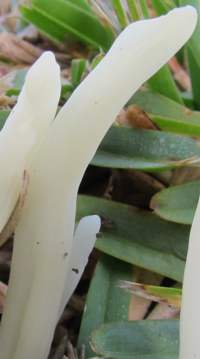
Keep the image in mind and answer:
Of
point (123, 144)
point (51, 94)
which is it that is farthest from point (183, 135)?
point (51, 94)

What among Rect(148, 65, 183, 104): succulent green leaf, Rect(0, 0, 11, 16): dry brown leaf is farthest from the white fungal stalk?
Rect(0, 0, 11, 16): dry brown leaf

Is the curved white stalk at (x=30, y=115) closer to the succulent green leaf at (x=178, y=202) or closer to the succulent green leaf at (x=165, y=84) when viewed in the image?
the succulent green leaf at (x=178, y=202)

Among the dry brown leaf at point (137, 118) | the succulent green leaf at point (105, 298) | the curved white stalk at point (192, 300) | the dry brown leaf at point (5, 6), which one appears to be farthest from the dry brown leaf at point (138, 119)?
the dry brown leaf at point (5, 6)

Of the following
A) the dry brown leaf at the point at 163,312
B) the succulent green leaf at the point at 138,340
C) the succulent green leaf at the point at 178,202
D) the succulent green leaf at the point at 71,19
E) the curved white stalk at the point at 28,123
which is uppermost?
the curved white stalk at the point at 28,123

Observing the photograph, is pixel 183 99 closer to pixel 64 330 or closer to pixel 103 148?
pixel 103 148

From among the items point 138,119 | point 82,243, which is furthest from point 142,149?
point 82,243

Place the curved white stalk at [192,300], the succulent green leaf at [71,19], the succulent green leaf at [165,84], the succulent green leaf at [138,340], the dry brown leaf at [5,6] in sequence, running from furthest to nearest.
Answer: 1. the dry brown leaf at [5,6]
2. the succulent green leaf at [71,19]
3. the succulent green leaf at [165,84]
4. the succulent green leaf at [138,340]
5. the curved white stalk at [192,300]
